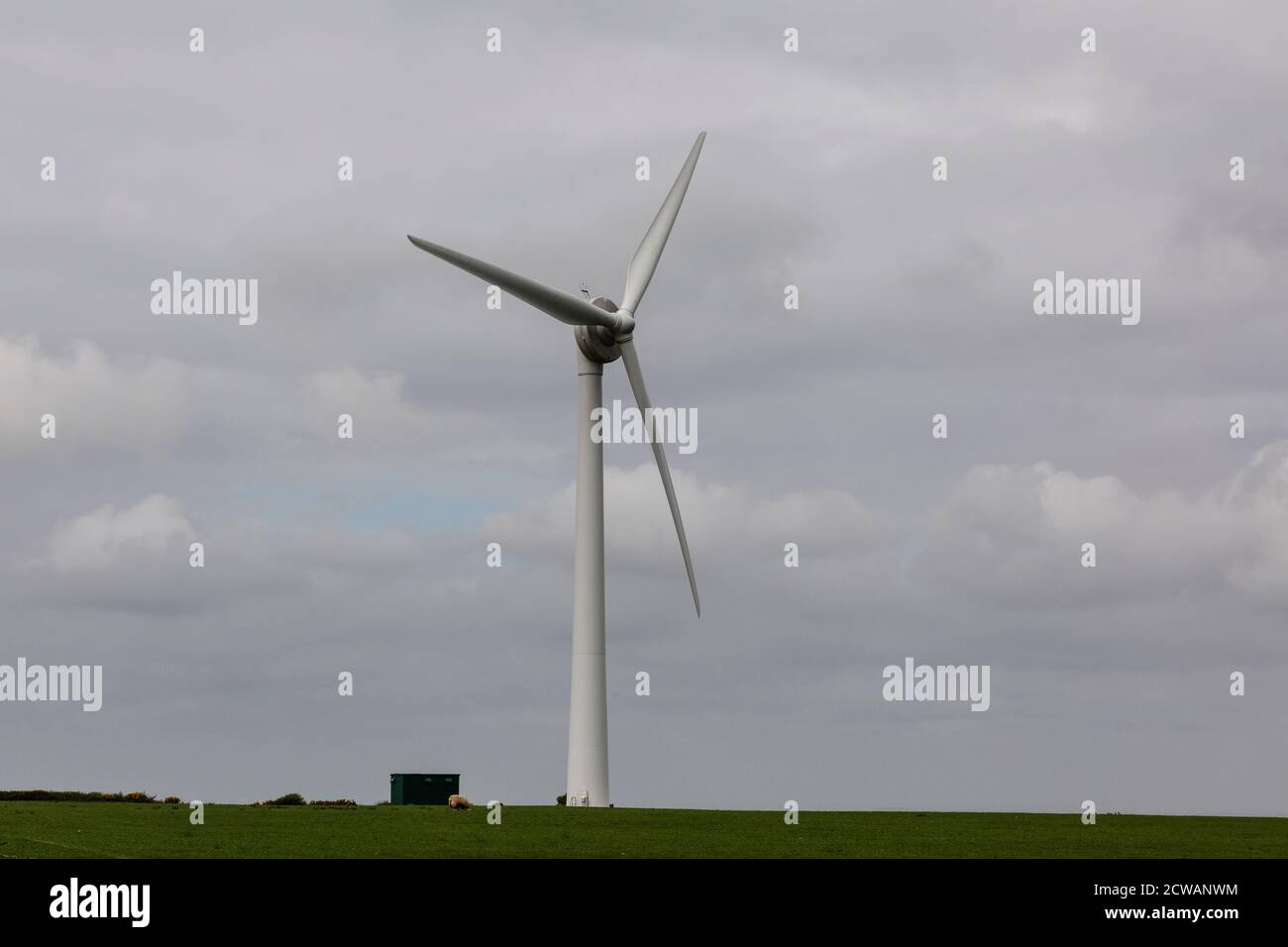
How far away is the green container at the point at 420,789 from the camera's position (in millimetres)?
82375

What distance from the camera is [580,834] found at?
56.4 m

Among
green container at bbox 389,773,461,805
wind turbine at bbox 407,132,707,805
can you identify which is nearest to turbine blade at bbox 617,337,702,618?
wind turbine at bbox 407,132,707,805

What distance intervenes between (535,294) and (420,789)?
2537 cm

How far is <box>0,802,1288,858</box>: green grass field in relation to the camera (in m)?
49.5

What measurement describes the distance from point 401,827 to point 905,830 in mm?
18198

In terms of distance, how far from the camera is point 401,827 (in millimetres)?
59594

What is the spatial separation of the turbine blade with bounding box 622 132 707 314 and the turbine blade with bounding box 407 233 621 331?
115 inches

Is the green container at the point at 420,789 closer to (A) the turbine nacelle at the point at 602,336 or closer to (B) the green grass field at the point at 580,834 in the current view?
(B) the green grass field at the point at 580,834

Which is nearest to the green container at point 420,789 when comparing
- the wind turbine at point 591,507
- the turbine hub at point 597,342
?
the wind turbine at point 591,507

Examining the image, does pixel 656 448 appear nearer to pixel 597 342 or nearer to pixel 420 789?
pixel 597 342

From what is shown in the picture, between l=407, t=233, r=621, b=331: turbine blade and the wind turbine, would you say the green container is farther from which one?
l=407, t=233, r=621, b=331: turbine blade
